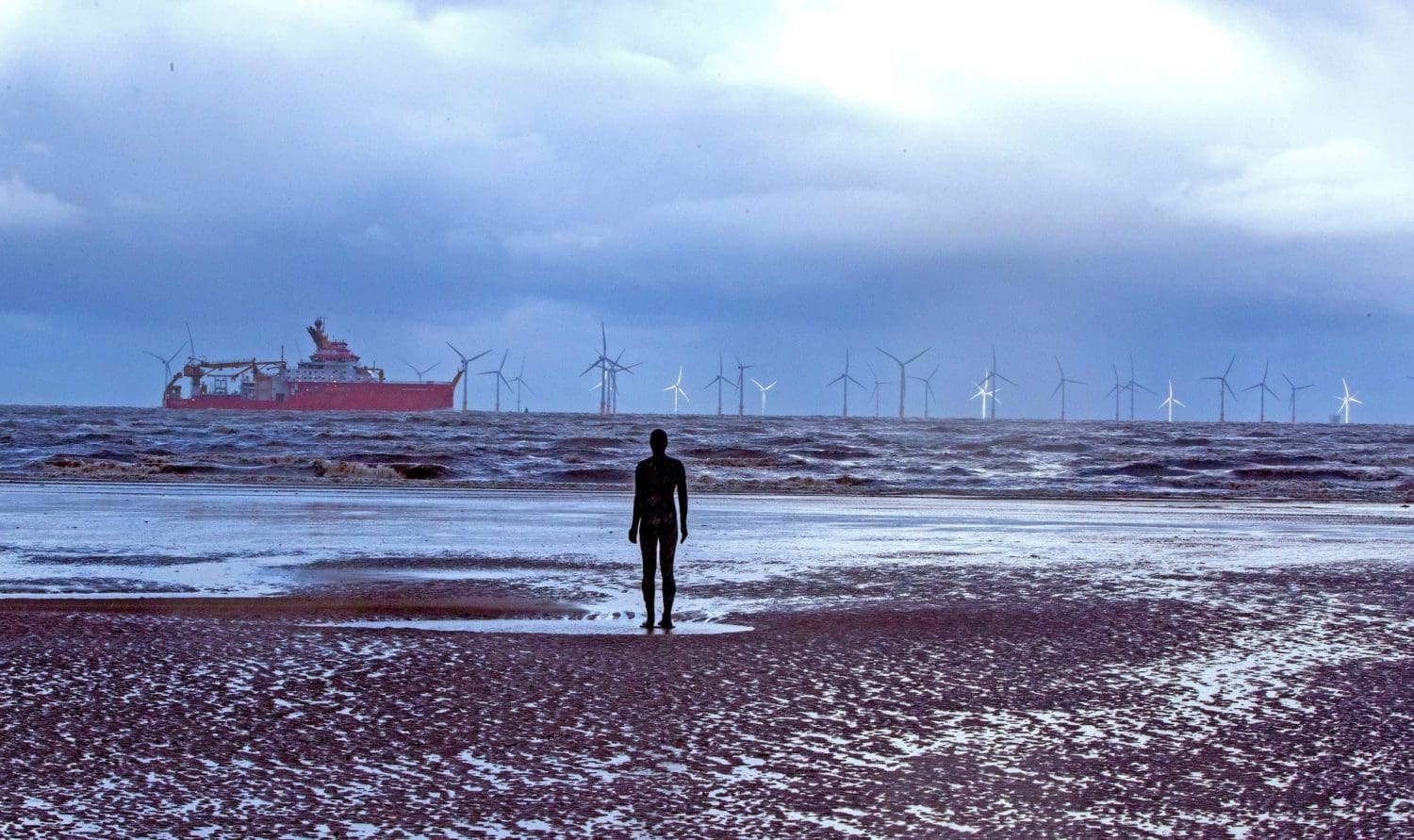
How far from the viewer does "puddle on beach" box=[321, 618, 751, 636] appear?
10945 millimetres

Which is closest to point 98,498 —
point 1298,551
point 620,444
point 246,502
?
point 246,502

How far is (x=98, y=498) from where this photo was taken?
29.5m

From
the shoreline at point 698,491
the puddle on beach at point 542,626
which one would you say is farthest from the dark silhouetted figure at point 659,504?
the shoreline at point 698,491

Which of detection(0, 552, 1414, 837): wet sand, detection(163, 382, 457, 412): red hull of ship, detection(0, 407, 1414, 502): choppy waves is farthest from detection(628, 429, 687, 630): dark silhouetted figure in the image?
detection(163, 382, 457, 412): red hull of ship

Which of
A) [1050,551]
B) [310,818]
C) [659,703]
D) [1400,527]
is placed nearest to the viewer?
[310,818]

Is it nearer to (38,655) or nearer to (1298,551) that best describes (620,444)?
(1298,551)

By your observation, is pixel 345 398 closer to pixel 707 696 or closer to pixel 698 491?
pixel 698 491

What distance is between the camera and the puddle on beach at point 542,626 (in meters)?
10.9

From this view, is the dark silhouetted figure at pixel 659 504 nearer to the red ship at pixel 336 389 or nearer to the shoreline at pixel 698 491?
the shoreline at pixel 698 491

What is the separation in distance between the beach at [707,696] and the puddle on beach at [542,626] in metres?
0.07

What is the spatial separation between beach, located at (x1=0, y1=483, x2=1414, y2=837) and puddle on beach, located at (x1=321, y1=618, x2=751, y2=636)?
74mm

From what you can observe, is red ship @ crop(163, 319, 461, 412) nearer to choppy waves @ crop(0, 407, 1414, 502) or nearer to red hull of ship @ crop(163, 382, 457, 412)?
red hull of ship @ crop(163, 382, 457, 412)

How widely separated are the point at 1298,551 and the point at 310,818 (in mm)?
17035

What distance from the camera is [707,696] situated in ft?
26.8
